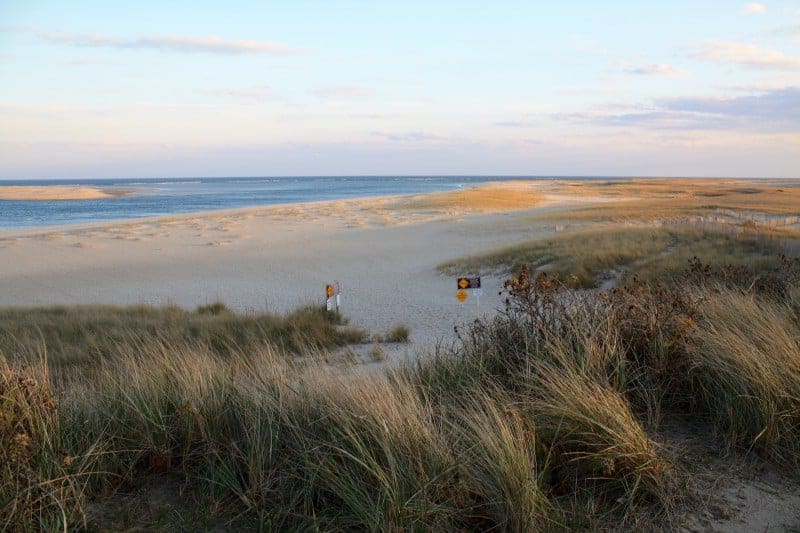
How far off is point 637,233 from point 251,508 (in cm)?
1951

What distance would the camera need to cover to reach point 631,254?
16.5 metres

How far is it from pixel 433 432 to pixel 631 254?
550 inches

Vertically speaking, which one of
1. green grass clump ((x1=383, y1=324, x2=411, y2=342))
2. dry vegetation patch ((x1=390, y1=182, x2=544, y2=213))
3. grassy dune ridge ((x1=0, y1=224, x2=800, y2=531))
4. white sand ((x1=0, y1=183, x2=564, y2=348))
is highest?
grassy dune ridge ((x1=0, y1=224, x2=800, y2=531))

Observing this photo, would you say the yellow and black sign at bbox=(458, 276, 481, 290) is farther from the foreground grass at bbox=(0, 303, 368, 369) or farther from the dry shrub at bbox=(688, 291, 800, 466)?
the dry shrub at bbox=(688, 291, 800, 466)

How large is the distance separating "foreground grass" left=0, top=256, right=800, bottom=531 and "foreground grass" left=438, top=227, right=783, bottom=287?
8183mm

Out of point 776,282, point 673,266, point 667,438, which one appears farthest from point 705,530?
point 673,266

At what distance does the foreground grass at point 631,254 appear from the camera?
46.6 ft

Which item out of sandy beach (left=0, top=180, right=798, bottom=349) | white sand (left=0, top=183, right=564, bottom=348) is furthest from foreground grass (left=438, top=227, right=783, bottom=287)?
white sand (left=0, top=183, right=564, bottom=348)

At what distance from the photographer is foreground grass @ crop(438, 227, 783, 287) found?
14.2 meters

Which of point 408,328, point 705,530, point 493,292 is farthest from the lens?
point 493,292

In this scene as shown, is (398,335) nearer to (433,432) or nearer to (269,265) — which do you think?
(433,432)

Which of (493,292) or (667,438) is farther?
(493,292)

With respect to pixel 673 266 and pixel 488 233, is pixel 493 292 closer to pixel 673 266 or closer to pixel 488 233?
pixel 673 266

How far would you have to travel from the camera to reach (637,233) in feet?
68.5
